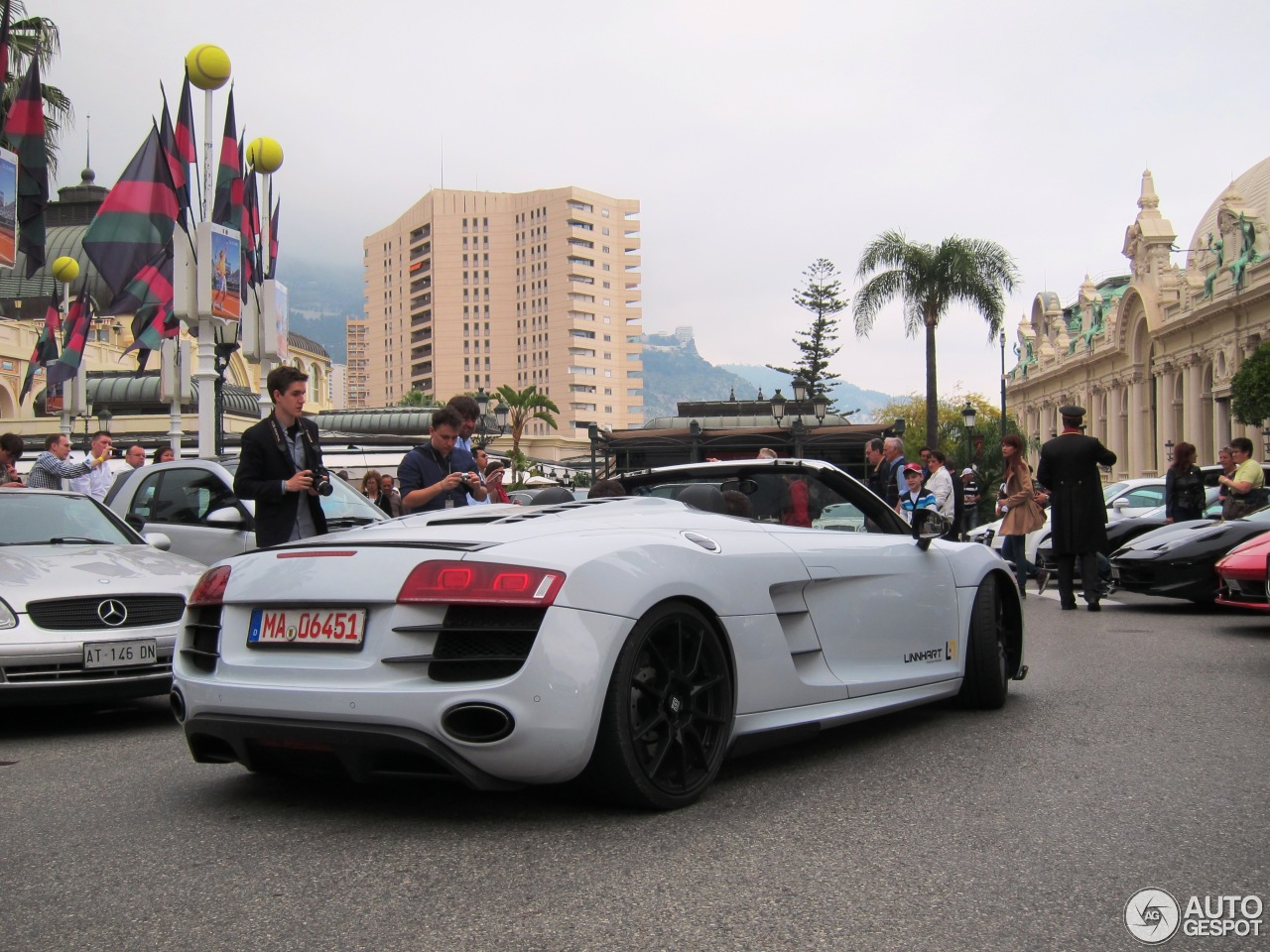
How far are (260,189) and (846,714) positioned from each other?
828 inches

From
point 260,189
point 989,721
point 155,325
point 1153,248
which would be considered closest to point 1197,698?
point 989,721

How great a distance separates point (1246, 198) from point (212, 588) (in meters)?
68.5

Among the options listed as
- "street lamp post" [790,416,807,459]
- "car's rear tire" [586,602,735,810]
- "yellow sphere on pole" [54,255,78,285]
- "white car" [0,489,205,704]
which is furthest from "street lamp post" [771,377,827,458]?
"car's rear tire" [586,602,735,810]

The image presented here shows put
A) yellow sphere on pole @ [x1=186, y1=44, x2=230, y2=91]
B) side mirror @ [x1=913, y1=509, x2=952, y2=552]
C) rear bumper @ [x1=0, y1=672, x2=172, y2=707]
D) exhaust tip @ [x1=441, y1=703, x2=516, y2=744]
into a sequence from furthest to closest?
yellow sphere on pole @ [x1=186, y1=44, x2=230, y2=91] → rear bumper @ [x1=0, y1=672, x2=172, y2=707] → side mirror @ [x1=913, y1=509, x2=952, y2=552] → exhaust tip @ [x1=441, y1=703, x2=516, y2=744]

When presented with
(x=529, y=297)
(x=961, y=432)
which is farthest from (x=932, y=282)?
(x=529, y=297)

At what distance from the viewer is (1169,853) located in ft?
11.3

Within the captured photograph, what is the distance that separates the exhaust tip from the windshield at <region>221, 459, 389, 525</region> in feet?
17.7

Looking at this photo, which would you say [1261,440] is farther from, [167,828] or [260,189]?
[167,828]

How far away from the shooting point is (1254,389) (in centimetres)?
4075

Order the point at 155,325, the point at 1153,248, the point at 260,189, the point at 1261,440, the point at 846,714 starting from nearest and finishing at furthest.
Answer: the point at 846,714
the point at 155,325
the point at 260,189
the point at 1261,440
the point at 1153,248

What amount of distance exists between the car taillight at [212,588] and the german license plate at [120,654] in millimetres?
2016

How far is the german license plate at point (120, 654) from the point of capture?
593cm

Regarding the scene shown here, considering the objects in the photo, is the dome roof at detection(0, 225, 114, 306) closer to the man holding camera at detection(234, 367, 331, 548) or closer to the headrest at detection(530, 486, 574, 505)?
the man holding camera at detection(234, 367, 331, 548)

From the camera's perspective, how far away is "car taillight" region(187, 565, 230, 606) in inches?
164
